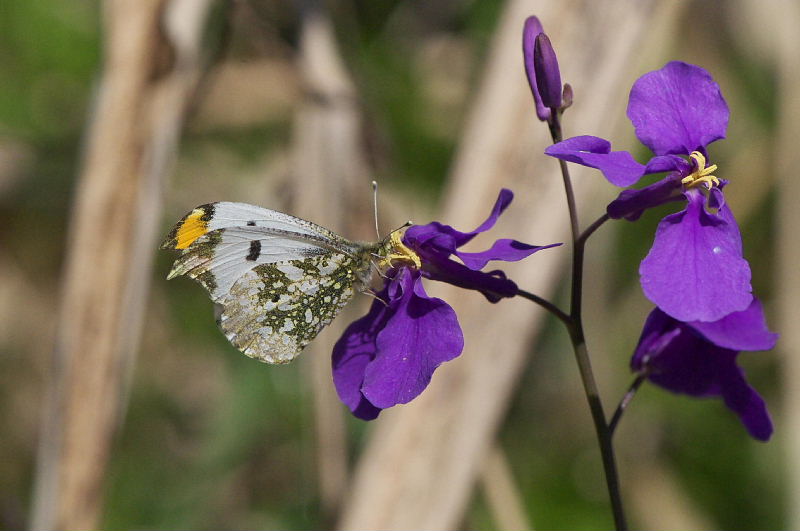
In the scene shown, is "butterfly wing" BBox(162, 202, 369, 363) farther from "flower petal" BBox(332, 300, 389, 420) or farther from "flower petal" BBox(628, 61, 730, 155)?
"flower petal" BBox(628, 61, 730, 155)

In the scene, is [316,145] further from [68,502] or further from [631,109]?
[631,109]

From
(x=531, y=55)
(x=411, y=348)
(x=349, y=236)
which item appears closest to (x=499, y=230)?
(x=349, y=236)

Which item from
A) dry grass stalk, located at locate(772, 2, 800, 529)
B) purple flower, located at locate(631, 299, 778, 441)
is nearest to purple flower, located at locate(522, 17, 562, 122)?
purple flower, located at locate(631, 299, 778, 441)

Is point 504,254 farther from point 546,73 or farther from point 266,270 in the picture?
point 266,270

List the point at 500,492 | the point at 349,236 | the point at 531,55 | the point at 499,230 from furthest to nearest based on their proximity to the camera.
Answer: the point at 349,236, the point at 500,492, the point at 499,230, the point at 531,55

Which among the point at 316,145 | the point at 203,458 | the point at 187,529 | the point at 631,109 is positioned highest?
the point at 316,145

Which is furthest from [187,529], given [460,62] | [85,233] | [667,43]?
[667,43]
